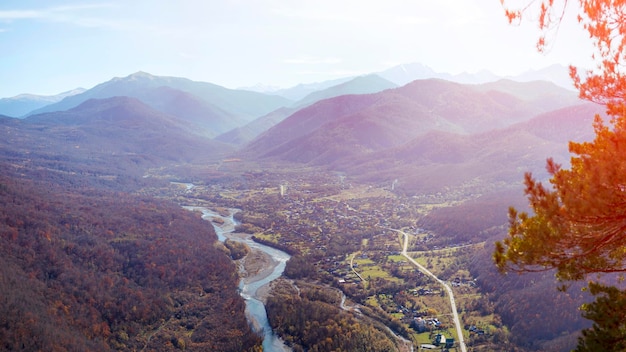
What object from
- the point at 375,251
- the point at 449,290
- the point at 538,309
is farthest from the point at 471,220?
the point at 538,309

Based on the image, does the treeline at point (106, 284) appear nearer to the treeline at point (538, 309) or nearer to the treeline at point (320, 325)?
the treeline at point (320, 325)

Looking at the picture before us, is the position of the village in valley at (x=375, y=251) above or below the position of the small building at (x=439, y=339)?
below

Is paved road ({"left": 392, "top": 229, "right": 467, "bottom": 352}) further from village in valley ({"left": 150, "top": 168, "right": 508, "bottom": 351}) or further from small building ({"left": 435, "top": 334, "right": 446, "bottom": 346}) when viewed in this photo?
small building ({"left": 435, "top": 334, "right": 446, "bottom": 346})

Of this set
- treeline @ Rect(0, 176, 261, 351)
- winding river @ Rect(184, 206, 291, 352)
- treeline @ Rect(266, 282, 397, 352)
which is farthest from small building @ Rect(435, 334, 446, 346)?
treeline @ Rect(0, 176, 261, 351)

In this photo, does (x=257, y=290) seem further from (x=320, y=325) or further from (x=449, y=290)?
(x=449, y=290)

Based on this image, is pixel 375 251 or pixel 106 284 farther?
pixel 375 251

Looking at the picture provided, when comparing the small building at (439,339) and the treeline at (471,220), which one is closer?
the small building at (439,339)

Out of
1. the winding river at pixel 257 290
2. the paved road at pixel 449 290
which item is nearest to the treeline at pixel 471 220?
the paved road at pixel 449 290
